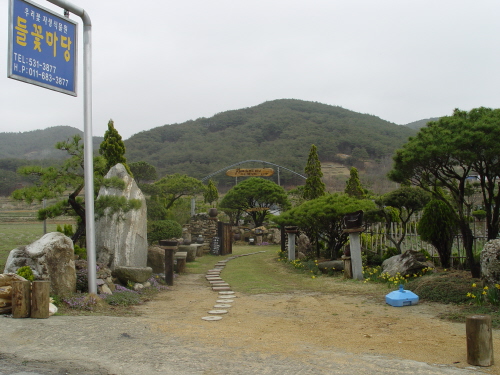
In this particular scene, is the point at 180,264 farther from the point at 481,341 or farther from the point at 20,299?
the point at 481,341

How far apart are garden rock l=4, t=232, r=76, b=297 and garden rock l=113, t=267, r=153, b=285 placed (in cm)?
190

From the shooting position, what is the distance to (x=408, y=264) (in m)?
10.2

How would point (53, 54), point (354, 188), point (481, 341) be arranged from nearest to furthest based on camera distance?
1. point (481, 341)
2. point (53, 54)
3. point (354, 188)

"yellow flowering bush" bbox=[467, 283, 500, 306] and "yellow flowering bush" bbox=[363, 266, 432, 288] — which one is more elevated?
"yellow flowering bush" bbox=[467, 283, 500, 306]

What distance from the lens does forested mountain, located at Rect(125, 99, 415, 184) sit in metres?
62.0

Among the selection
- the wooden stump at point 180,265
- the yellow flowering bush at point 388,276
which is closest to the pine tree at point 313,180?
the wooden stump at point 180,265

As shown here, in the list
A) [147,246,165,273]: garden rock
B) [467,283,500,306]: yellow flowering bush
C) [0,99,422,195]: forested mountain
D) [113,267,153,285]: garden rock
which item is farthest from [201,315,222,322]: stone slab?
[0,99,422,195]: forested mountain

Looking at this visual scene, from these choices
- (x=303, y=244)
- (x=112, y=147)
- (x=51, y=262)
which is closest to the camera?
(x=51, y=262)

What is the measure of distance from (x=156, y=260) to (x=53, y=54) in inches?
257

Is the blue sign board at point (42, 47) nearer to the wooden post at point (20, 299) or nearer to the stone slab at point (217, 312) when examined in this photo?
the wooden post at point (20, 299)

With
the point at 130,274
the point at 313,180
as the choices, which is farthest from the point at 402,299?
the point at 313,180

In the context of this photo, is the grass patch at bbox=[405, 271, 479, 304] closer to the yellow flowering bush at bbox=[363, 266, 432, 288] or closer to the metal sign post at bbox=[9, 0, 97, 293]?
the yellow flowering bush at bbox=[363, 266, 432, 288]

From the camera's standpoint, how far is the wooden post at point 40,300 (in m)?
6.12

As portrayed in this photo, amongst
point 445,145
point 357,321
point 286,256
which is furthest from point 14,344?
point 286,256
